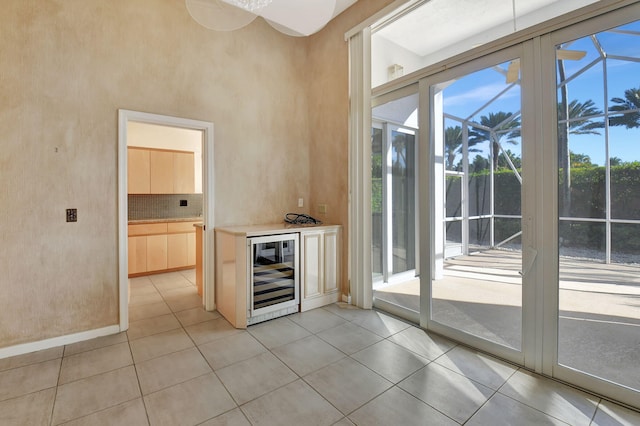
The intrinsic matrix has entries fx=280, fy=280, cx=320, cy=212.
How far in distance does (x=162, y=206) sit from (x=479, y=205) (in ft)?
18.8

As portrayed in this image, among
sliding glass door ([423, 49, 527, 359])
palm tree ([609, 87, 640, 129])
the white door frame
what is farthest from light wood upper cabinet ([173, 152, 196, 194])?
palm tree ([609, 87, 640, 129])

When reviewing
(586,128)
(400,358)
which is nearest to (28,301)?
(400,358)

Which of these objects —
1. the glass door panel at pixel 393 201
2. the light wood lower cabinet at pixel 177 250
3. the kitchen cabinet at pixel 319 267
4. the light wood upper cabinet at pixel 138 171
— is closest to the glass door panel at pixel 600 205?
the glass door panel at pixel 393 201

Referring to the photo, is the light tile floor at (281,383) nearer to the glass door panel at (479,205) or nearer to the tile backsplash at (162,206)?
the glass door panel at (479,205)

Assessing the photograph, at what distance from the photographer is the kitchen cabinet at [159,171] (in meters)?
5.19

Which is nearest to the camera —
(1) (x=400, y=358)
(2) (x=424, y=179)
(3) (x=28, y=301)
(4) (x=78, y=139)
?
(1) (x=400, y=358)

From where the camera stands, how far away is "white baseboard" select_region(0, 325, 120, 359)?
2430 millimetres

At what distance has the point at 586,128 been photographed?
6.43 ft

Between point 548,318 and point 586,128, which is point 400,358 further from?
point 586,128

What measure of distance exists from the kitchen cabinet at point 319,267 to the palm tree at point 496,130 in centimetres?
187

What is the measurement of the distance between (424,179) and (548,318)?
1506 mm

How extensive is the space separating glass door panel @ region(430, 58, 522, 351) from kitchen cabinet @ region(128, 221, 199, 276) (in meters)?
4.51

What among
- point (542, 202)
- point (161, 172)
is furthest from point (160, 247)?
point (542, 202)

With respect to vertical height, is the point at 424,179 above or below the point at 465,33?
below
